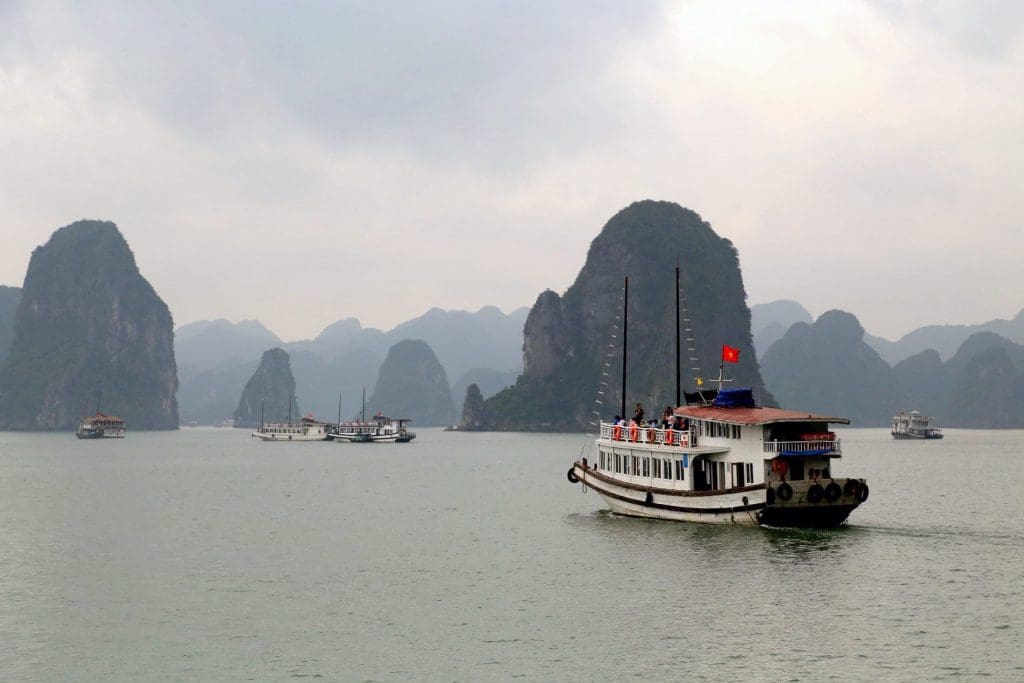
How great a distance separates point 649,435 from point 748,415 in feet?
21.2

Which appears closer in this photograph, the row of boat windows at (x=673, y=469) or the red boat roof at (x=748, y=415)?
the red boat roof at (x=748, y=415)

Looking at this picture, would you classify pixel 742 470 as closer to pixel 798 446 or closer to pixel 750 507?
pixel 750 507

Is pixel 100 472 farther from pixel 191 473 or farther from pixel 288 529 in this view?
pixel 288 529

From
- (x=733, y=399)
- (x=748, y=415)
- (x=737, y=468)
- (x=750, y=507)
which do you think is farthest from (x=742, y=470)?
(x=733, y=399)

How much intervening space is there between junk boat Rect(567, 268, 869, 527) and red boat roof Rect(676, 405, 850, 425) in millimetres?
49

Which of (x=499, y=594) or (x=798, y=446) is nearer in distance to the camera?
(x=499, y=594)

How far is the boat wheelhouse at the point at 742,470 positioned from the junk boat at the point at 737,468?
1.8 inches

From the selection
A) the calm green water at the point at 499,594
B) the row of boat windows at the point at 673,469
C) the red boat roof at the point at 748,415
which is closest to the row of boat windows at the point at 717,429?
the red boat roof at the point at 748,415

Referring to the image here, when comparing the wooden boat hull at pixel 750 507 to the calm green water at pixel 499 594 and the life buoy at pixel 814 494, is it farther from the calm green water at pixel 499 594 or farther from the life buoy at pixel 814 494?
the calm green water at pixel 499 594

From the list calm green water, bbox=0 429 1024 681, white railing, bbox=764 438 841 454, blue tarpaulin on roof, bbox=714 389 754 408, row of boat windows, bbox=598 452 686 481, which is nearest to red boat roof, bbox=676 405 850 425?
blue tarpaulin on roof, bbox=714 389 754 408

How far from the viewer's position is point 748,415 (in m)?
48.3

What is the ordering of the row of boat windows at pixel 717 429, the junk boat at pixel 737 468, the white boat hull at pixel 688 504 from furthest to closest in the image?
the row of boat windows at pixel 717 429 → the white boat hull at pixel 688 504 → the junk boat at pixel 737 468

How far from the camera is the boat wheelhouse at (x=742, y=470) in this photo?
150 feet

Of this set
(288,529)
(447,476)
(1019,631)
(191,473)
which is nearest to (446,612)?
(1019,631)
